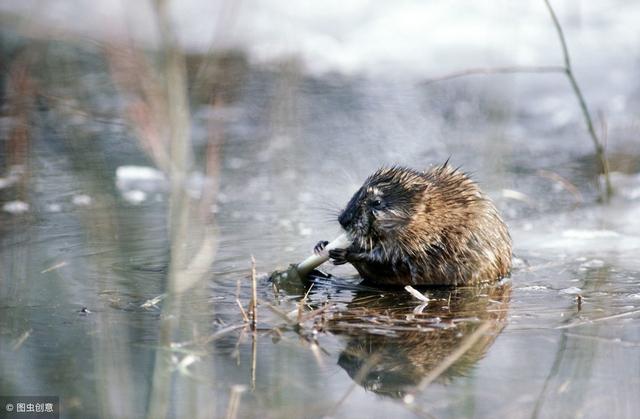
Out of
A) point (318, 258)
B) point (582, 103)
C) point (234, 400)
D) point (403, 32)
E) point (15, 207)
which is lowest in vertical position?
point (234, 400)

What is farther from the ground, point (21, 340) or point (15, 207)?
point (15, 207)

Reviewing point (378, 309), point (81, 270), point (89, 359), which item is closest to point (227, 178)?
point (81, 270)

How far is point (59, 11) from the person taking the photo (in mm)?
7969

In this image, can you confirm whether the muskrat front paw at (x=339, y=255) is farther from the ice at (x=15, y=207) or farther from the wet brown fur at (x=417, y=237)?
the ice at (x=15, y=207)

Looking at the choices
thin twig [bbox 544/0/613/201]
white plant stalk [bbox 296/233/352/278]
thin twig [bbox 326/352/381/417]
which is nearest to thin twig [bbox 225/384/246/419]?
thin twig [bbox 326/352/381/417]

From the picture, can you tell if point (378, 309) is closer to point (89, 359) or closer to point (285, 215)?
point (89, 359)

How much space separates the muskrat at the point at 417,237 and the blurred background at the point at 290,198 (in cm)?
26

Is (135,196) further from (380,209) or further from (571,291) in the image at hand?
(571,291)

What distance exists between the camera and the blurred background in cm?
312

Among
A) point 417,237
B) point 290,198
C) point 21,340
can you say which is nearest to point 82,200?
point 290,198

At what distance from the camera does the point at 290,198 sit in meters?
6.84

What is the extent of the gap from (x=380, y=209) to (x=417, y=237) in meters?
0.24

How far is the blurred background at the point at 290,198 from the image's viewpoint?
3115 millimetres

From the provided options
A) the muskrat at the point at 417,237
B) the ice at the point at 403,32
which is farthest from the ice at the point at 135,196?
the muskrat at the point at 417,237
